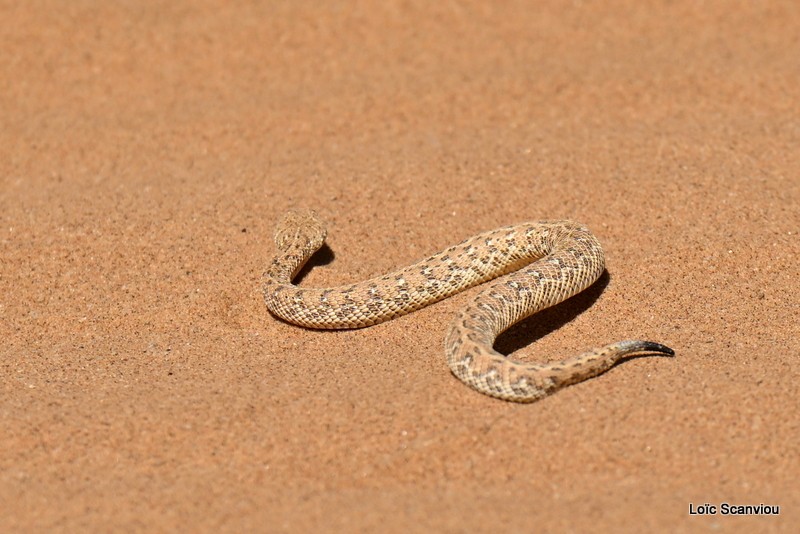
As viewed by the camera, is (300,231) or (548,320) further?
(300,231)

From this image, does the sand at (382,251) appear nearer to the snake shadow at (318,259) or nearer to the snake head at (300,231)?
the snake shadow at (318,259)

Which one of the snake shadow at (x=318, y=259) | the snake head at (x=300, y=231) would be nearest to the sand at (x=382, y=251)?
the snake shadow at (x=318, y=259)

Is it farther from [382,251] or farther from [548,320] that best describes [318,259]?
[548,320]

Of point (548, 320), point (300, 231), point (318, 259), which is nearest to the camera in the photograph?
point (548, 320)

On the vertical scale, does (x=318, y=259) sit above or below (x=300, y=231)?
below

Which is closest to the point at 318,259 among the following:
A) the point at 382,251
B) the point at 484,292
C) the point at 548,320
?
the point at 382,251

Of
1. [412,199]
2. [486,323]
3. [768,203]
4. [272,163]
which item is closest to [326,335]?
[486,323]

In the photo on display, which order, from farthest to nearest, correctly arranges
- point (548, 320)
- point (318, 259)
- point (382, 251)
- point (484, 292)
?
point (318, 259), point (382, 251), point (548, 320), point (484, 292)
